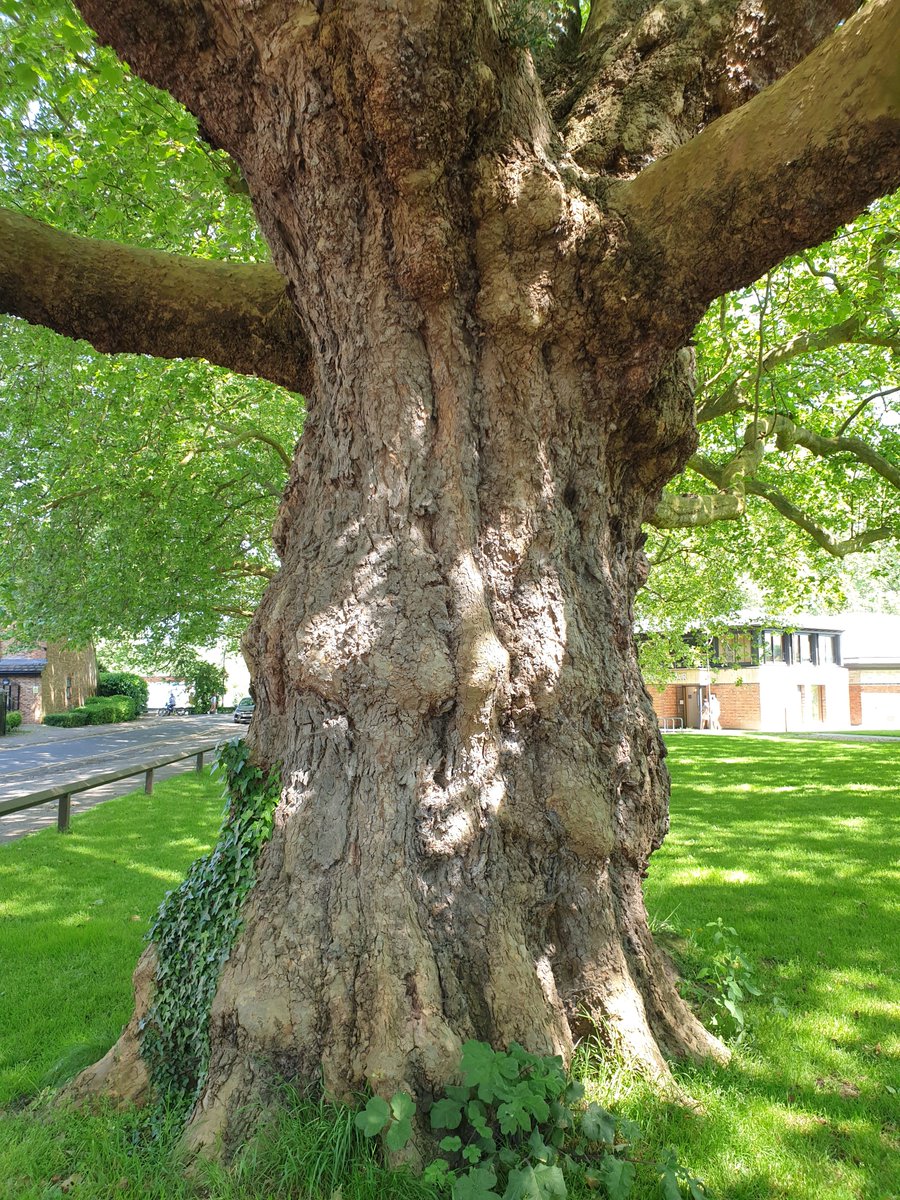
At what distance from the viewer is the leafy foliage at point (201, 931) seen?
10.7ft

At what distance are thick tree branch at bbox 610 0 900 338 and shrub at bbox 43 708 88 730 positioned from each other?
3287 cm

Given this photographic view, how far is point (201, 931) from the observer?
342 cm

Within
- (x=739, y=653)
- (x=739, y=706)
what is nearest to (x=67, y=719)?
(x=739, y=653)

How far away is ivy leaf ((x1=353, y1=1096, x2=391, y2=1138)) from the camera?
101 inches

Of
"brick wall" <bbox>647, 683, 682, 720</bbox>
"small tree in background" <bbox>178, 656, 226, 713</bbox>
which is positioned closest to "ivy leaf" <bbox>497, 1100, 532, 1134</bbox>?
"brick wall" <bbox>647, 683, 682, 720</bbox>

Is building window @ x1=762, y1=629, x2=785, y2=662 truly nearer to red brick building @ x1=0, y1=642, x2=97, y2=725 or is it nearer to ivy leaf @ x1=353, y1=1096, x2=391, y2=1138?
red brick building @ x1=0, y1=642, x2=97, y2=725

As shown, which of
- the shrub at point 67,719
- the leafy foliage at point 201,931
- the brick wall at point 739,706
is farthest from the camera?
the brick wall at point 739,706

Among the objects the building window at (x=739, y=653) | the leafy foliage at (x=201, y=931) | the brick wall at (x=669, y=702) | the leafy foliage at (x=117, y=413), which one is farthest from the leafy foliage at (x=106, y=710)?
the leafy foliage at (x=201, y=931)

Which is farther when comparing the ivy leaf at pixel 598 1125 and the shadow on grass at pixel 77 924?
the shadow on grass at pixel 77 924

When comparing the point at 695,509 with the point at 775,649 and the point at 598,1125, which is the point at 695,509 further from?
the point at 775,649

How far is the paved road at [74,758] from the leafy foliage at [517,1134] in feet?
27.5

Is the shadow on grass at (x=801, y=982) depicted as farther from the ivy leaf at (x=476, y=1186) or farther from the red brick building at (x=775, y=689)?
the red brick building at (x=775, y=689)

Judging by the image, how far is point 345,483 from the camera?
3607 mm

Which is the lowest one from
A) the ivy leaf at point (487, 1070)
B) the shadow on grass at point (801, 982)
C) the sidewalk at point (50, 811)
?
the sidewalk at point (50, 811)
